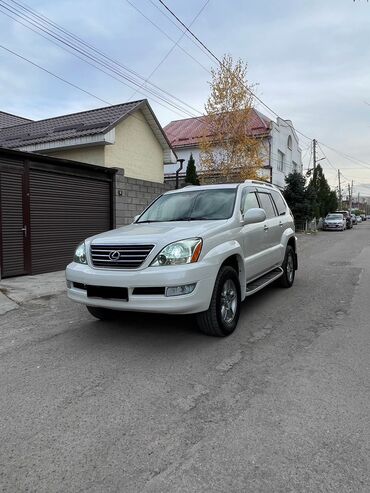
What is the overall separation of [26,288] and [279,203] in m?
5.18

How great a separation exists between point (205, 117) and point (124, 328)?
14838 millimetres

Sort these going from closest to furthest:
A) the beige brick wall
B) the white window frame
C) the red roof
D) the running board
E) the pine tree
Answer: the running board < the beige brick wall < the red roof < the white window frame < the pine tree

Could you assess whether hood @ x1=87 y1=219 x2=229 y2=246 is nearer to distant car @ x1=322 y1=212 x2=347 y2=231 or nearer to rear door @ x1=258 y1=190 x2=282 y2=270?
rear door @ x1=258 y1=190 x2=282 y2=270

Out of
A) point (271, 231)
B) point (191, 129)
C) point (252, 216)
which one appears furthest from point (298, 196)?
point (252, 216)

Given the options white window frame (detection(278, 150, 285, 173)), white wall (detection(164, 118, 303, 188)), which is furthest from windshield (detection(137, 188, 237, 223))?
white window frame (detection(278, 150, 285, 173))

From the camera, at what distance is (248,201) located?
19.6 ft

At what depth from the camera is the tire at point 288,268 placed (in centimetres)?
766

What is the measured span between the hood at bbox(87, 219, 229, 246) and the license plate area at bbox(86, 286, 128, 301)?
516 mm

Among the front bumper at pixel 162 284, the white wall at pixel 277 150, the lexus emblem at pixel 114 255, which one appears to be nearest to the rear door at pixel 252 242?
the front bumper at pixel 162 284

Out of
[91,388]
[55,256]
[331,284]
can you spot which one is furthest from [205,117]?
[91,388]

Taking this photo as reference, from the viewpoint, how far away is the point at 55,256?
1002 cm

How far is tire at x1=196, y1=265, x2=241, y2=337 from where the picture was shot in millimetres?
4555

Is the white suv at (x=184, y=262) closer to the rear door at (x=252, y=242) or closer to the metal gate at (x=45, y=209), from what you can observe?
the rear door at (x=252, y=242)

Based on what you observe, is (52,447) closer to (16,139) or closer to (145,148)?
(145,148)
